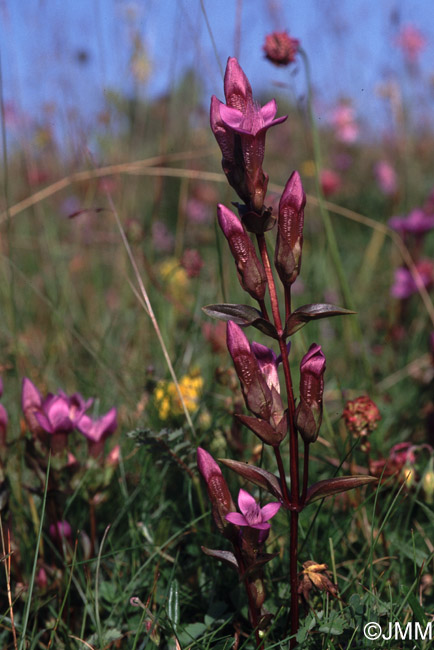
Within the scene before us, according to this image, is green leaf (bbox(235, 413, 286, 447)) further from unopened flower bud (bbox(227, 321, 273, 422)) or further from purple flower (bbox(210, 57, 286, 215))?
purple flower (bbox(210, 57, 286, 215))

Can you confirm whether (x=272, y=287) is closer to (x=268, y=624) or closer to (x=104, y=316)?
(x=268, y=624)

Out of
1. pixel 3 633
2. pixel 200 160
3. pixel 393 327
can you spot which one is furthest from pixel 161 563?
pixel 200 160

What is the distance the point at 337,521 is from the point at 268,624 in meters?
0.39

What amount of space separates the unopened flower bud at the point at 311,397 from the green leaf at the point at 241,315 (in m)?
0.07

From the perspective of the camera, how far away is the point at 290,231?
34.4 inches

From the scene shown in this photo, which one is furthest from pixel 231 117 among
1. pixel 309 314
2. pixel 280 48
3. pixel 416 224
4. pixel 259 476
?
pixel 416 224

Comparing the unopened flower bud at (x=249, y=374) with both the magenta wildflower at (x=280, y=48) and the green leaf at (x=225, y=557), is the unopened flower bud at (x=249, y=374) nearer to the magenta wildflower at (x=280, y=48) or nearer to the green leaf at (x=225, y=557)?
the green leaf at (x=225, y=557)

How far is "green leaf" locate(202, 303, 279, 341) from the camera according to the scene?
87 cm

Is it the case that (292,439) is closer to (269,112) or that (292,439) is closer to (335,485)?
(335,485)

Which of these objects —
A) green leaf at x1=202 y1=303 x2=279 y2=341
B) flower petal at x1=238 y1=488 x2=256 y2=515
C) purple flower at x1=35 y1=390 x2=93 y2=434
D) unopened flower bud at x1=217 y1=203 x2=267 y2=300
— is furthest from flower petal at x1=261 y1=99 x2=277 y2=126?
purple flower at x1=35 y1=390 x2=93 y2=434

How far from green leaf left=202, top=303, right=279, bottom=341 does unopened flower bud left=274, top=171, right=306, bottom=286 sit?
6 cm

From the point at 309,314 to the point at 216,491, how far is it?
1.01 feet

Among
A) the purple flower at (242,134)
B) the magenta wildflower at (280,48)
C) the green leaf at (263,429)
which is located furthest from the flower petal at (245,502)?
the magenta wildflower at (280,48)

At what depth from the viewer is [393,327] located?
8.24 feet
